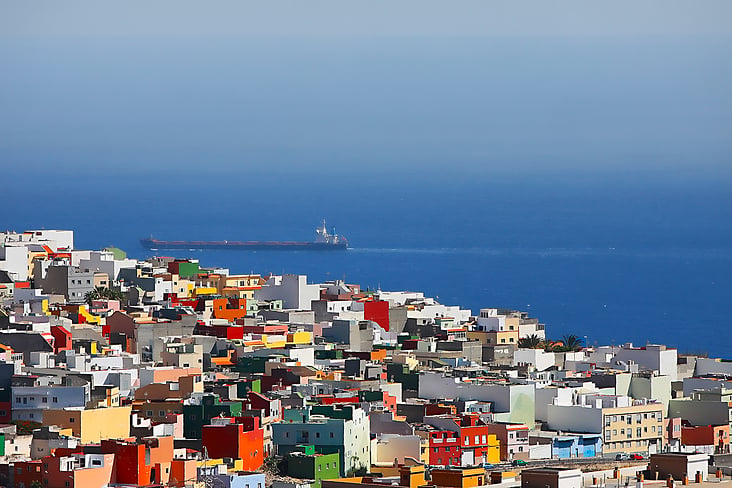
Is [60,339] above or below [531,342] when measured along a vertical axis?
below

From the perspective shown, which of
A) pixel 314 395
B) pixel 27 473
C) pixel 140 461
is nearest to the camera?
pixel 27 473

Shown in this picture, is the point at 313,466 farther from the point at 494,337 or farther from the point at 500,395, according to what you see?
the point at 494,337

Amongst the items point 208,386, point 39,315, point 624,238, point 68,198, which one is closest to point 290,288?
point 39,315

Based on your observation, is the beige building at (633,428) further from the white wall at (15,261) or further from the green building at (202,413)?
the white wall at (15,261)

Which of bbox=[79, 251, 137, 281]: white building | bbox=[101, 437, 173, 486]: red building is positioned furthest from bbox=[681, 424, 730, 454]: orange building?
bbox=[79, 251, 137, 281]: white building

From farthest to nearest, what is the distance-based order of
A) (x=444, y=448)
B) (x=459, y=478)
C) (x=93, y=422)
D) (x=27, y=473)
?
1. (x=444, y=448)
2. (x=93, y=422)
3. (x=27, y=473)
4. (x=459, y=478)

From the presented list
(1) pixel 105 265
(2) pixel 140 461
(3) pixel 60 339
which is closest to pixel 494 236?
(1) pixel 105 265

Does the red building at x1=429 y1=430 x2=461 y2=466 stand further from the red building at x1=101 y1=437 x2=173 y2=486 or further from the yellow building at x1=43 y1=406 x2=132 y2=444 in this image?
the red building at x1=101 y1=437 x2=173 y2=486
